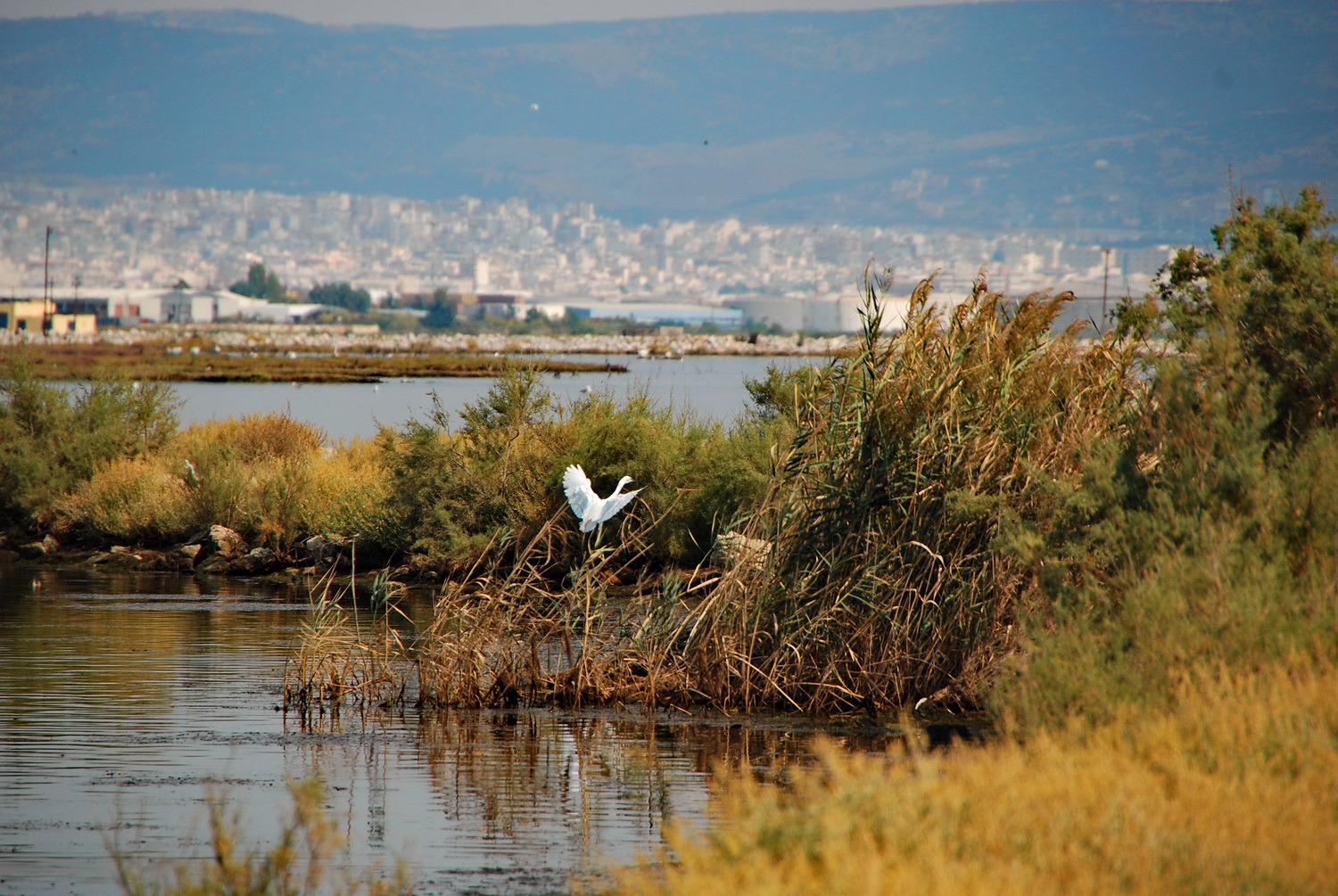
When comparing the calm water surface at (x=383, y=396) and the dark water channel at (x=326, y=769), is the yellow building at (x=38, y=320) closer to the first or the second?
the calm water surface at (x=383, y=396)

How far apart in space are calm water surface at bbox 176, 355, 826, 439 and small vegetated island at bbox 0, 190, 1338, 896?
2928cm

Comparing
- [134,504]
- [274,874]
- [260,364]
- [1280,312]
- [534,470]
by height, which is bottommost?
[134,504]

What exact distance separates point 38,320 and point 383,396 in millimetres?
104649

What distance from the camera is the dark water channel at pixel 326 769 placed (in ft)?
27.3

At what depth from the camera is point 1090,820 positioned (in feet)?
18.5

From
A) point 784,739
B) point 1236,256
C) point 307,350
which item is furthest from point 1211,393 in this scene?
point 307,350

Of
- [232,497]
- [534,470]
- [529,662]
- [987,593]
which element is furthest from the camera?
[232,497]

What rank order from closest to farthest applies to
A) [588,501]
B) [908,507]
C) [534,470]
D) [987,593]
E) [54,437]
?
[987,593] → [908,507] → [588,501] → [534,470] → [54,437]

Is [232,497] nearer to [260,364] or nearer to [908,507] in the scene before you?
[908,507]

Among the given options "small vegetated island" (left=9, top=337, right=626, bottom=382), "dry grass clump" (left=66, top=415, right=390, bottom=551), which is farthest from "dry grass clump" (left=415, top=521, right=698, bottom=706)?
"small vegetated island" (left=9, top=337, right=626, bottom=382)

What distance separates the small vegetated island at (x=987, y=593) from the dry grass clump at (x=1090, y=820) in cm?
2

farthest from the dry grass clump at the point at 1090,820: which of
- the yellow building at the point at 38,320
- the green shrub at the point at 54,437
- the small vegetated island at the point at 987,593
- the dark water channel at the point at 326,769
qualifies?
the yellow building at the point at 38,320

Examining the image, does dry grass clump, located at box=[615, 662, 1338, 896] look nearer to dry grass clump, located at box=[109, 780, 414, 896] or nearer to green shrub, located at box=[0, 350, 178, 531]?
dry grass clump, located at box=[109, 780, 414, 896]

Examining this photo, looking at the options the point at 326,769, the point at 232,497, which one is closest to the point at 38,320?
the point at 232,497
